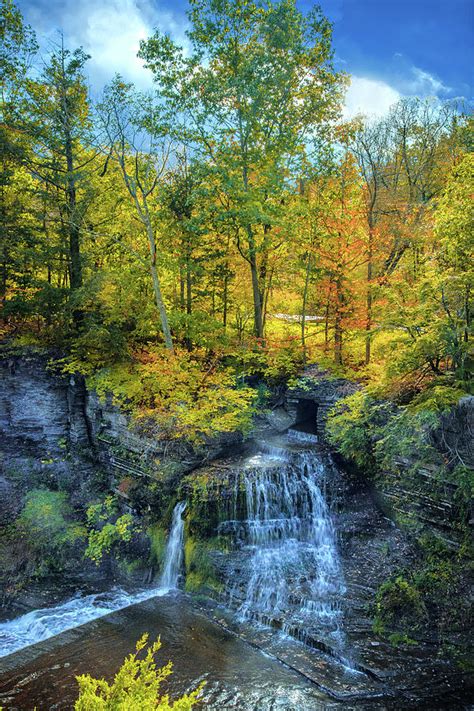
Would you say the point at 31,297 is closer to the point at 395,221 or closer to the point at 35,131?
the point at 35,131

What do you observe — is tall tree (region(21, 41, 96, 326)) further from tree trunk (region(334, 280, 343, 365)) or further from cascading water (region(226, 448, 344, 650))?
tree trunk (region(334, 280, 343, 365))

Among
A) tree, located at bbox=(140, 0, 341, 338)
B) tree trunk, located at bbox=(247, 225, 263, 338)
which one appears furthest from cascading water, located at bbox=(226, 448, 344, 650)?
tree, located at bbox=(140, 0, 341, 338)

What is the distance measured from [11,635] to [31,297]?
31.3 ft

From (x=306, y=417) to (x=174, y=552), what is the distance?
6.45 m

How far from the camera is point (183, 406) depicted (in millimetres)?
12617

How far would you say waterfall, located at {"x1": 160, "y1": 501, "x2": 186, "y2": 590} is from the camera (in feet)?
36.3

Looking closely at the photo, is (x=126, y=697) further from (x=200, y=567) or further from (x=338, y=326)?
(x=338, y=326)

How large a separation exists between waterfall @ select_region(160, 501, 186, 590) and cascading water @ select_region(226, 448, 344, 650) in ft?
5.18

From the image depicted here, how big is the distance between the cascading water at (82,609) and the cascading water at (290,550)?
172cm

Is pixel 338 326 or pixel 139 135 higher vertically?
pixel 139 135

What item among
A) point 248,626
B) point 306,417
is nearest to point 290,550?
point 248,626

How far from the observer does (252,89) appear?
13.4 m

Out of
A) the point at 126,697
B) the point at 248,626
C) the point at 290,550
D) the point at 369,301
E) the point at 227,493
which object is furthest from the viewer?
the point at 369,301

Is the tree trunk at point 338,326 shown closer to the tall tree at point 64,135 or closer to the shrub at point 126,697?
the tall tree at point 64,135
